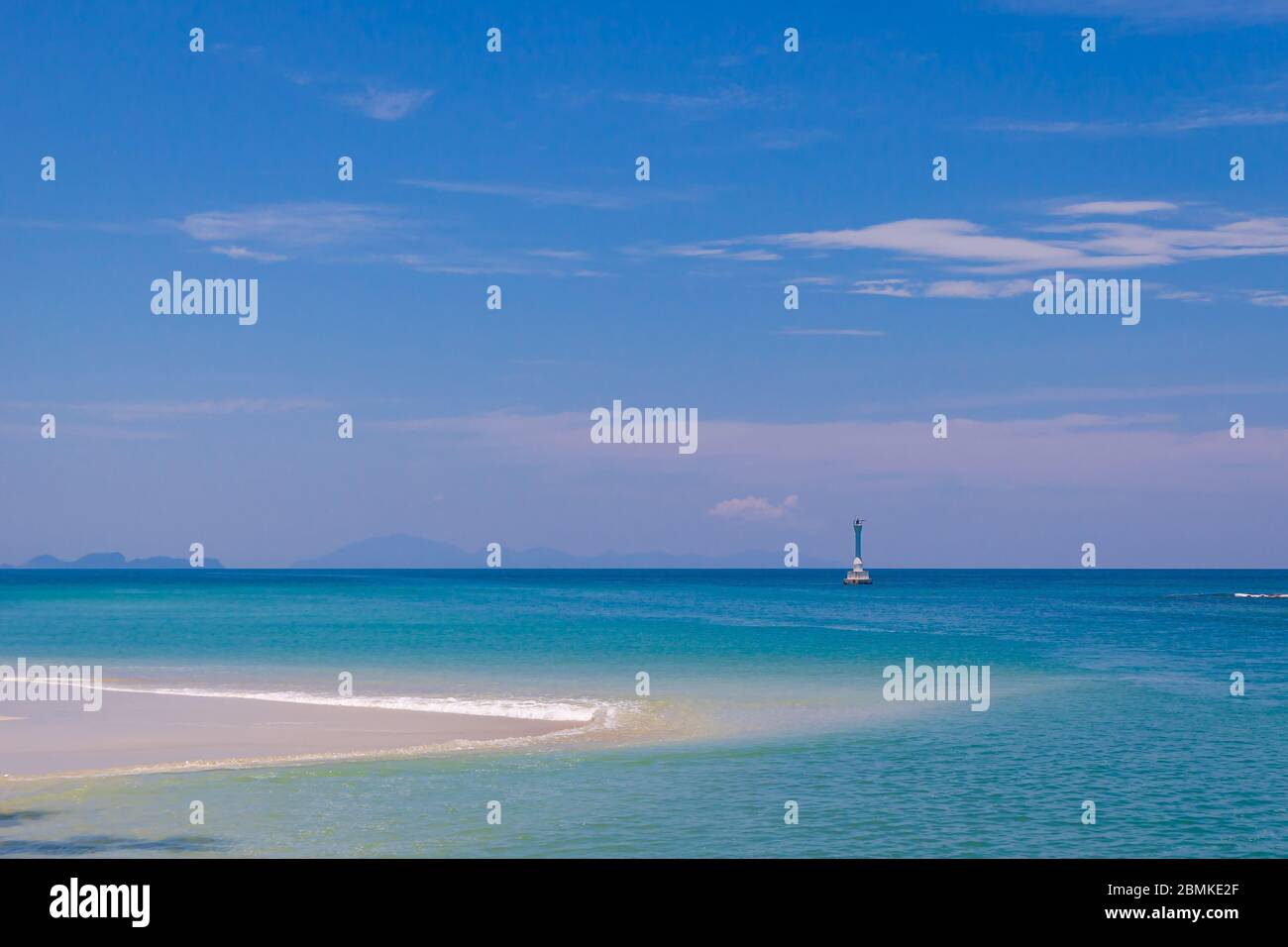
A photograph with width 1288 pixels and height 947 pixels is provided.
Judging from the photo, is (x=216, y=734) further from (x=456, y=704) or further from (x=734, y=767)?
(x=734, y=767)

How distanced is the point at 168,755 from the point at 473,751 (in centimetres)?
573

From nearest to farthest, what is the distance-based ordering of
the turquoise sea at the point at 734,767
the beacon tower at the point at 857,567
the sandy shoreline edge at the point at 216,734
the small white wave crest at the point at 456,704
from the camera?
the turquoise sea at the point at 734,767 → the sandy shoreline edge at the point at 216,734 → the small white wave crest at the point at 456,704 → the beacon tower at the point at 857,567

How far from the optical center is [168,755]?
23031 mm

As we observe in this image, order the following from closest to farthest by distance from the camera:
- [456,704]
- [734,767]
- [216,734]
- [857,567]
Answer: [734,767]
[216,734]
[456,704]
[857,567]

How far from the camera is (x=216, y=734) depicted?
25.9m

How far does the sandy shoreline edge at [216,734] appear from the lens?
2245 cm

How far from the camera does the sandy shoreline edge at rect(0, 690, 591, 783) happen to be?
22.5 m

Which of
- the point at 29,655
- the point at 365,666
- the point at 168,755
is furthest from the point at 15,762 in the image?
the point at 29,655
